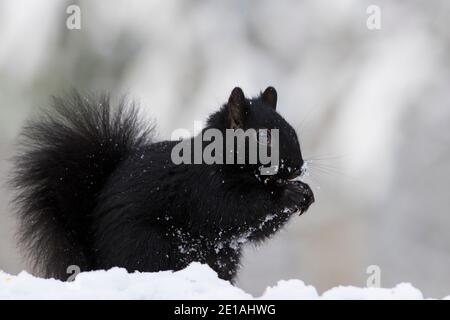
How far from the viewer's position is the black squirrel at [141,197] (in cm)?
311

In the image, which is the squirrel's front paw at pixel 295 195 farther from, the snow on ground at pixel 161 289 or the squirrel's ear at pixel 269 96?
the snow on ground at pixel 161 289

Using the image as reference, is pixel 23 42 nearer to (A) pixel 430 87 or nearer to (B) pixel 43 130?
(A) pixel 430 87

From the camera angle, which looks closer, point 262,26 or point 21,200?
point 21,200

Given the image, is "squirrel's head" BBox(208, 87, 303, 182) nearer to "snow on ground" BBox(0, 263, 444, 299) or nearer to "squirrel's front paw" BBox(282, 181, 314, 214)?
"squirrel's front paw" BBox(282, 181, 314, 214)

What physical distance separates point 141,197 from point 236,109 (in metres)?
0.51

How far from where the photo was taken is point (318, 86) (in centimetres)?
838


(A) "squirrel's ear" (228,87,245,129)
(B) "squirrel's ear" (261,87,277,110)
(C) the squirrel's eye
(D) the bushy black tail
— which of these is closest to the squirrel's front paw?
(C) the squirrel's eye

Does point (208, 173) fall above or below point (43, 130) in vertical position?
below

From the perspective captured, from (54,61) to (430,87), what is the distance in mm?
3879

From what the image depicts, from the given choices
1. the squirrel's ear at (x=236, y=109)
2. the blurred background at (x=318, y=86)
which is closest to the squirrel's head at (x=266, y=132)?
the squirrel's ear at (x=236, y=109)

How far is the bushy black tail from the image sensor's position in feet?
10.9

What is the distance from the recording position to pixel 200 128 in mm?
3387
